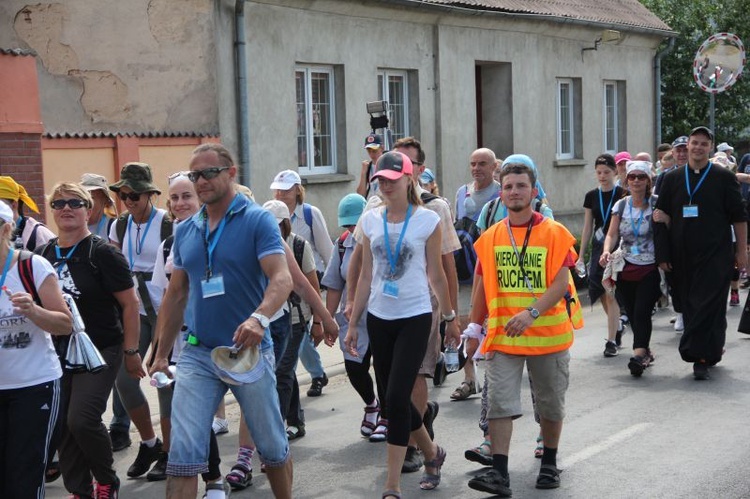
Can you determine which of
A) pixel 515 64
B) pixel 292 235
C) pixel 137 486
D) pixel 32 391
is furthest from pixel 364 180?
pixel 515 64

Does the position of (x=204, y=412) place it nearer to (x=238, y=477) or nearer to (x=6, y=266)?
(x=6, y=266)

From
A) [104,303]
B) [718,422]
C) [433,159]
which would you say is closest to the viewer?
[104,303]

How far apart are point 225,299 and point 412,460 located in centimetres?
224

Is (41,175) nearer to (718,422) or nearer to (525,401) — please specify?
(525,401)

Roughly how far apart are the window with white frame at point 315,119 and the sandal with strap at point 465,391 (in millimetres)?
8261

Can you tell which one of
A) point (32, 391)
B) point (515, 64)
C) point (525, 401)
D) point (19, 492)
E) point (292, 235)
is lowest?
point (525, 401)

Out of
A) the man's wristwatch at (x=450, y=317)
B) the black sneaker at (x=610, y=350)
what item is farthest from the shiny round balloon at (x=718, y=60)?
the man's wristwatch at (x=450, y=317)

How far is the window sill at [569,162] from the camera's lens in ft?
75.5

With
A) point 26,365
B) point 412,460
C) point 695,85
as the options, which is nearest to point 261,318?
point 26,365

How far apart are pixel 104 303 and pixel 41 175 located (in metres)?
5.27

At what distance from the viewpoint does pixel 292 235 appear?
7.45 meters

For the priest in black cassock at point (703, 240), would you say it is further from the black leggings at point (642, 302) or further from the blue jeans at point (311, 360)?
the blue jeans at point (311, 360)

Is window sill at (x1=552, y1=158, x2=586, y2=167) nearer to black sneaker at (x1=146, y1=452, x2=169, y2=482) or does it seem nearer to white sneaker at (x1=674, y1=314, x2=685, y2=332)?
white sneaker at (x1=674, y1=314, x2=685, y2=332)

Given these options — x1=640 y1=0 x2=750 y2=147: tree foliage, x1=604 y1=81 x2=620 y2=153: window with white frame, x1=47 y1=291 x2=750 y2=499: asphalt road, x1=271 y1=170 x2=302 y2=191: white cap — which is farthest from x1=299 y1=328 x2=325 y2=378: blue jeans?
x1=640 y1=0 x2=750 y2=147: tree foliage
